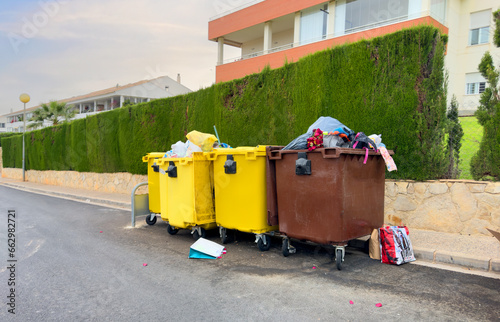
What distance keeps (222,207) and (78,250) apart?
2370mm

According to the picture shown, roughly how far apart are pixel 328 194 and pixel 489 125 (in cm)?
344

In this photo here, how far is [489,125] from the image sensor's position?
232 inches

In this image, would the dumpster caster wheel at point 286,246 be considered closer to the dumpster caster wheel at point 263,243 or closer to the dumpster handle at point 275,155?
the dumpster caster wheel at point 263,243

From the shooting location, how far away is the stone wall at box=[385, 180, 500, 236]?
551 cm

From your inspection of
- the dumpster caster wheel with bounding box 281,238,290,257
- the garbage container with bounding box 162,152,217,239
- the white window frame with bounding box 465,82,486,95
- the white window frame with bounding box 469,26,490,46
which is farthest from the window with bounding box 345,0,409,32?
the dumpster caster wheel with bounding box 281,238,290,257

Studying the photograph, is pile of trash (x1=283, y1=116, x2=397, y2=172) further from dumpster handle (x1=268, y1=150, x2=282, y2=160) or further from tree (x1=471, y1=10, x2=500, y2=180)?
tree (x1=471, y1=10, x2=500, y2=180)

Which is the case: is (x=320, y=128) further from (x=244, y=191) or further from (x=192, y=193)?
(x=192, y=193)

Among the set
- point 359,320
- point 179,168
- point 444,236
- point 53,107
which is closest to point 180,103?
point 179,168

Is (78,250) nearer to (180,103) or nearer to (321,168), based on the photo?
(321,168)

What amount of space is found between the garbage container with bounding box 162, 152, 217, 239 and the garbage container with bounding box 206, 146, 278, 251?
31 cm

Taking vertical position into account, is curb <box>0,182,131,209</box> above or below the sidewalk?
below

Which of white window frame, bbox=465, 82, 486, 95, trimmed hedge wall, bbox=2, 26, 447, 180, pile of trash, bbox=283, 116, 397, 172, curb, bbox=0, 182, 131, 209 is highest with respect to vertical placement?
white window frame, bbox=465, 82, 486, 95

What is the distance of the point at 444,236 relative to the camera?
18.4 feet

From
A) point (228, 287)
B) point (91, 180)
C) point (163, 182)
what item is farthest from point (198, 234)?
point (91, 180)
